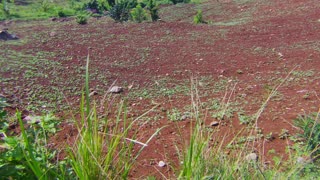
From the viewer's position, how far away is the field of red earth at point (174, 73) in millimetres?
3518

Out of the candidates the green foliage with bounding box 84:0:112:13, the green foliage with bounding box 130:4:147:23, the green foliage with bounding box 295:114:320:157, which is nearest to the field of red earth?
the green foliage with bounding box 295:114:320:157

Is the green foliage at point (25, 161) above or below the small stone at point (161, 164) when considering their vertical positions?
above

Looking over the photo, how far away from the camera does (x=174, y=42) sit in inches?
257

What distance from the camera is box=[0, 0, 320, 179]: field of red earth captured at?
3518mm

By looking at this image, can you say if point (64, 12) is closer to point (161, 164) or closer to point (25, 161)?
point (161, 164)

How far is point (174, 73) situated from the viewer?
5.13 metres

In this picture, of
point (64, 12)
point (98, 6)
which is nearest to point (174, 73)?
point (64, 12)

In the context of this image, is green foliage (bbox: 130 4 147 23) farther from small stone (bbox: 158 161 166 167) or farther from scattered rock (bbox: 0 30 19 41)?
small stone (bbox: 158 161 166 167)

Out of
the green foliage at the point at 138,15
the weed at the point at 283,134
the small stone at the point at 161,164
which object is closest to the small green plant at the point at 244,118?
the weed at the point at 283,134

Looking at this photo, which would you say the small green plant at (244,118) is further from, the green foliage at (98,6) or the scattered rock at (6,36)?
the green foliage at (98,6)

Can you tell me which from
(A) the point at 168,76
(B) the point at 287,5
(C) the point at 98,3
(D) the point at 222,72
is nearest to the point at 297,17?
(B) the point at 287,5

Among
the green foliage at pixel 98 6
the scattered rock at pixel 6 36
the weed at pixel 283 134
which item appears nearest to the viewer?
→ the weed at pixel 283 134

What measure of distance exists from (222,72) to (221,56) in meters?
0.73

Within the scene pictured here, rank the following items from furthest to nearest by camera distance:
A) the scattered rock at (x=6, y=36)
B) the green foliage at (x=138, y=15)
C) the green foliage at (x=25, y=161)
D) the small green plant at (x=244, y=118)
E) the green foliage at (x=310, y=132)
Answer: the green foliage at (x=138, y=15) → the scattered rock at (x=6, y=36) → the small green plant at (x=244, y=118) → the green foliage at (x=310, y=132) → the green foliage at (x=25, y=161)
